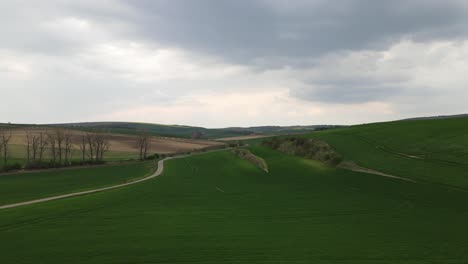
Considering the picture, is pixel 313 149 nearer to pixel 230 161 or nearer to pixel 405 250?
pixel 230 161

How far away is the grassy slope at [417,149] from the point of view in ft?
132

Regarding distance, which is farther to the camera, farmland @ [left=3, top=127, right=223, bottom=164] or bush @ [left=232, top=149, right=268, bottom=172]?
farmland @ [left=3, top=127, right=223, bottom=164]

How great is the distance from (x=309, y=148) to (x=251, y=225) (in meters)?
47.3

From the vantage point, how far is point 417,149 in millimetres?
52812

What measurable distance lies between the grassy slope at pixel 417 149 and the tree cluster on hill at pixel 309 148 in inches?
91.6

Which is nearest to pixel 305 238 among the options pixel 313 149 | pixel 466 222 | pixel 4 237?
pixel 466 222

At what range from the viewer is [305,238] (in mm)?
20875

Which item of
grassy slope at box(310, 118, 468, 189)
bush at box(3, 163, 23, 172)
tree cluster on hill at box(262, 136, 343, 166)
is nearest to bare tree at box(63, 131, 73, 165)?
bush at box(3, 163, 23, 172)

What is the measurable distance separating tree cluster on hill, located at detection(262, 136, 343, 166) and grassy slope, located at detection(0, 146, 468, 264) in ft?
43.4

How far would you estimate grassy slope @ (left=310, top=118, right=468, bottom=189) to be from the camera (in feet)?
132

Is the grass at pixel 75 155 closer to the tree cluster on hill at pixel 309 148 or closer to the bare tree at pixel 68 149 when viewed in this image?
the bare tree at pixel 68 149

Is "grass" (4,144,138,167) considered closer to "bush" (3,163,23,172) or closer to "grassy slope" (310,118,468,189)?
"bush" (3,163,23,172)

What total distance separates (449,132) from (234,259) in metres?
57.0

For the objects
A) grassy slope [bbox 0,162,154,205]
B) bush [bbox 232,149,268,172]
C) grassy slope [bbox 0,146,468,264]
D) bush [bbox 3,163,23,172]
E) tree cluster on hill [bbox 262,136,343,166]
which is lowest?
grassy slope [bbox 0,162,154,205]
